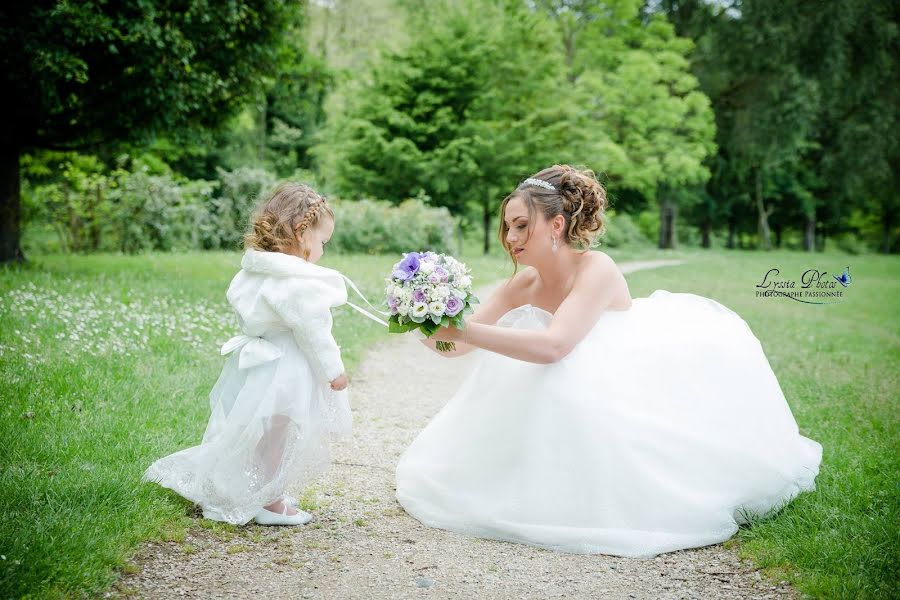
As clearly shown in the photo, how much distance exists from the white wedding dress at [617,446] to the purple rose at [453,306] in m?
0.62

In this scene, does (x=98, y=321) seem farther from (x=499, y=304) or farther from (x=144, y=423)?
(x=499, y=304)

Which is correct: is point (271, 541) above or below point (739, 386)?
below

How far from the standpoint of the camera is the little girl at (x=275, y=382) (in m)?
3.43

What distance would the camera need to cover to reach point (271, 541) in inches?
138

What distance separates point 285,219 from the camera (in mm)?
3568

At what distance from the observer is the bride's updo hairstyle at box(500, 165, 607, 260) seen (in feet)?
12.6

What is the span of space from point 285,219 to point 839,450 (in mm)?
4027

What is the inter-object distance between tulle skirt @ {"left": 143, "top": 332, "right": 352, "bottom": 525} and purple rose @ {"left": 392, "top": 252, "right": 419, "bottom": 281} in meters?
0.65

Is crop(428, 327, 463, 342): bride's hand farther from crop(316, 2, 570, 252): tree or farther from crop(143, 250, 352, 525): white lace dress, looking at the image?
crop(316, 2, 570, 252): tree

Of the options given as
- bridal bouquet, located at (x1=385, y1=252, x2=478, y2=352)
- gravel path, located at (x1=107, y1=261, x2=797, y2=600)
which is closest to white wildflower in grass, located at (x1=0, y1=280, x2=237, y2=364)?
gravel path, located at (x1=107, y1=261, x2=797, y2=600)

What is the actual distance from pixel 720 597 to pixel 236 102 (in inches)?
476

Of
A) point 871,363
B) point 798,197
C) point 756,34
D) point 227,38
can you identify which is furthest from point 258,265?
point 798,197

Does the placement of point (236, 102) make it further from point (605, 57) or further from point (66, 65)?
point (605, 57)

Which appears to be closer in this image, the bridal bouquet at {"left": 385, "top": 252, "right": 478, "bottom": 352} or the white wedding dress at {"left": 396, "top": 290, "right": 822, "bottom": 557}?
the bridal bouquet at {"left": 385, "top": 252, "right": 478, "bottom": 352}
